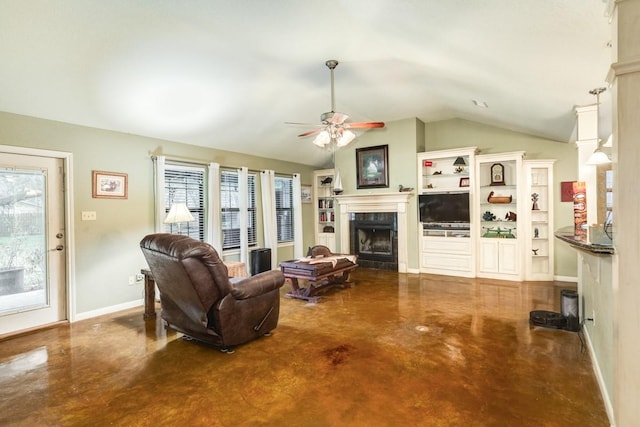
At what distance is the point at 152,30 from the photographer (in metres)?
2.96

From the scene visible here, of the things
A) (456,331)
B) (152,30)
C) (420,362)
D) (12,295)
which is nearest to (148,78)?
(152,30)

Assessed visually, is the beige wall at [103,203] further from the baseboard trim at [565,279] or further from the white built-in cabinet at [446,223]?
the baseboard trim at [565,279]

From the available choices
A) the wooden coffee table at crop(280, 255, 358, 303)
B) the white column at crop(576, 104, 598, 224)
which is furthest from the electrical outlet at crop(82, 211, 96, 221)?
the white column at crop(576, 104, 598, 224)

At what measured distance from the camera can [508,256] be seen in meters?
5.90

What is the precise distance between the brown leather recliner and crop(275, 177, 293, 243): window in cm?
401

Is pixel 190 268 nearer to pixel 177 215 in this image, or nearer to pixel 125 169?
pixel 177 215

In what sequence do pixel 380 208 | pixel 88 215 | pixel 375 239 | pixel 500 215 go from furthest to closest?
pixel 375 239, pixel 380 208, pixel 500 215, pixel 88 215

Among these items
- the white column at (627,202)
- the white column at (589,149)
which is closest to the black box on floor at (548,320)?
the white column at (589,149)

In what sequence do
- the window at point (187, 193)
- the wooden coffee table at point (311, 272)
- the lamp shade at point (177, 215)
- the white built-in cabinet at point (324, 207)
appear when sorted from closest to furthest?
the lamp shade at point (177, 215) < the wooden coffee table at point (311, 272) < the window at point (187, 193) < the white built-in cabinet at point (324, 207)

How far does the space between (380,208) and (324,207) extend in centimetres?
175

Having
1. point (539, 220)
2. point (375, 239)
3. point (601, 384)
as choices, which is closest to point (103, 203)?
point (375, 239)

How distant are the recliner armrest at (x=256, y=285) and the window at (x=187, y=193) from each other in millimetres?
2463

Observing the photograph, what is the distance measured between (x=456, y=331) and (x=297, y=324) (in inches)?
69.5

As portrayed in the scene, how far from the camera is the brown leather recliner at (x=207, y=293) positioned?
2900 mm
